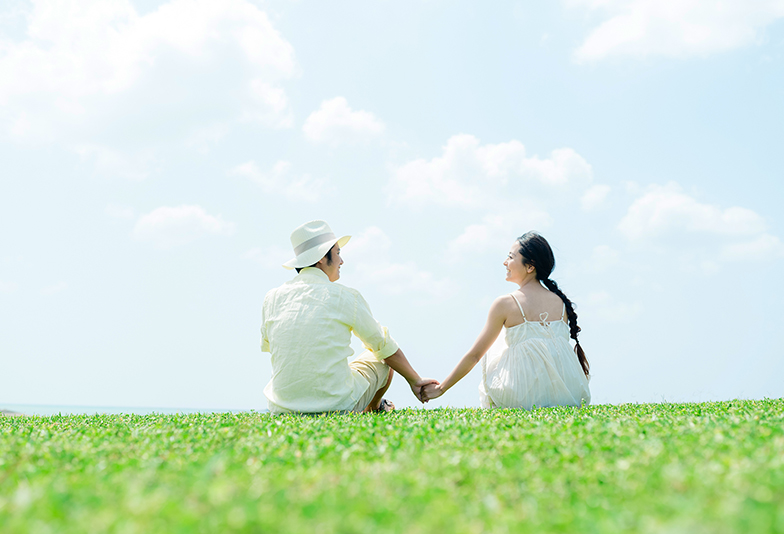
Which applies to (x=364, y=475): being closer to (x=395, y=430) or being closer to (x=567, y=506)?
(x=567, y=506)

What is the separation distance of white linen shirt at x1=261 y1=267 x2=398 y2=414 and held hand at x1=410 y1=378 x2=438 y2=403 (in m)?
0.95

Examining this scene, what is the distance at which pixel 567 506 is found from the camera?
226 centimetres

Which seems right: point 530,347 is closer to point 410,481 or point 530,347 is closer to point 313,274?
point 313,274

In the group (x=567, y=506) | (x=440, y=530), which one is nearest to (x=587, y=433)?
(x=567, y=506)

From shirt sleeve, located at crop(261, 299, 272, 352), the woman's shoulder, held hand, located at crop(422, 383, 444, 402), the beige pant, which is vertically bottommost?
held hand, located at crop(422, 383, 444, 402)

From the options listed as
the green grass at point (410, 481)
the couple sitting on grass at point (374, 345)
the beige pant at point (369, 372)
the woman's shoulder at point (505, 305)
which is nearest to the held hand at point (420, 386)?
the couple sitting on grass at point (374, 345)

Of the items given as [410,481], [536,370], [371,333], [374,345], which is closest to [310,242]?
[371,333]

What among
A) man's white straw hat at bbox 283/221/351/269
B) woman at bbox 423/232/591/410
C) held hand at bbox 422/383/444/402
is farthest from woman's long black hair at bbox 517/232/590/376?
man's white straw hat at bbox 283/221/351/269

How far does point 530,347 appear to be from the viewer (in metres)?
6.95

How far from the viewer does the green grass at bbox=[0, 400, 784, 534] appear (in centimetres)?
196

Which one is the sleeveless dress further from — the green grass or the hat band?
the green grass

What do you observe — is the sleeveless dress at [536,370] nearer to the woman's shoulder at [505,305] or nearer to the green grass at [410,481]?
the woman's shoulder at [505,305]

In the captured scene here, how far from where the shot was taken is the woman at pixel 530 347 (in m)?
6.91

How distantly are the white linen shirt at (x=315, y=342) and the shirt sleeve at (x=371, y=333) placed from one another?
1 centimetres
